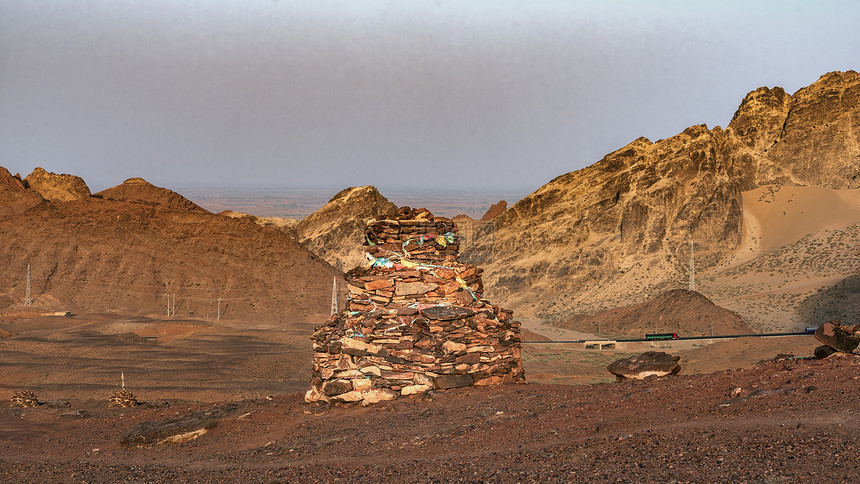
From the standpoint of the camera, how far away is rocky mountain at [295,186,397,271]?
305ft

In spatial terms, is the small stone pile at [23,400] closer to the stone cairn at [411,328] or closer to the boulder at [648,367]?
the stone cairn at [411,328]

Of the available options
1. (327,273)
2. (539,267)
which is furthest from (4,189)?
(539,267)

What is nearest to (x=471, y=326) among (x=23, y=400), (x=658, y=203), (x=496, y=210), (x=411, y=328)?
(x=411, y=328)

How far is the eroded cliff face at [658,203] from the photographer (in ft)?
219

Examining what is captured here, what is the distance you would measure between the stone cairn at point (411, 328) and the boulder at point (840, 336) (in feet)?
13.0

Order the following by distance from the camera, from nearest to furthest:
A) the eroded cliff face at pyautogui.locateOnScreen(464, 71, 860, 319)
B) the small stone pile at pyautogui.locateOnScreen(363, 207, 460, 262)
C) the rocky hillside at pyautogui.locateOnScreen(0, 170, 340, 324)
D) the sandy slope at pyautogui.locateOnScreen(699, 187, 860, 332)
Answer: the small stone pile at pyautogui.locateOnScreen(363, 207, 460, 262), the sandy slope at pyautogui.locateOnScreen(699, 187, 860, 332), the rocky hillside at pyautogui.locateOnScreen(0, 170, 340, 324), the eroded cliff face at pyautogui.locateOnScreen(464, 71, 860, 319)

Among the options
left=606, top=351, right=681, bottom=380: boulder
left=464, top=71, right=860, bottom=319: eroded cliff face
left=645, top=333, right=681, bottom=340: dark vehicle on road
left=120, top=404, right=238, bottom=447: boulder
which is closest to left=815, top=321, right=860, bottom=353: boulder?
left=606, top=351, right=681, bottom=380: boulder

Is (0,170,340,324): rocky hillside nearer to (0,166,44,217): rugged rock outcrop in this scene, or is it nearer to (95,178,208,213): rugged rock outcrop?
(0,166,44,217): rugged rock outcrop

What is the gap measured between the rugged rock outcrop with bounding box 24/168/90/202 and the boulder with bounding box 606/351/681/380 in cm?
9314

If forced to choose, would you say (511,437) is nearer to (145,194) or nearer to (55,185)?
(145,194)

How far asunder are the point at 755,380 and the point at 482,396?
10.4ft

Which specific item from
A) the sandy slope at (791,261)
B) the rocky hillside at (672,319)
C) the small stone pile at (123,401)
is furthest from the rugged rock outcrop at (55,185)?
the small stone pile at (123,401)

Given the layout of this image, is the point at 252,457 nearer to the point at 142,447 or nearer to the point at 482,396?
the point at 142,447

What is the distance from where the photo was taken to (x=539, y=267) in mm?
71938
